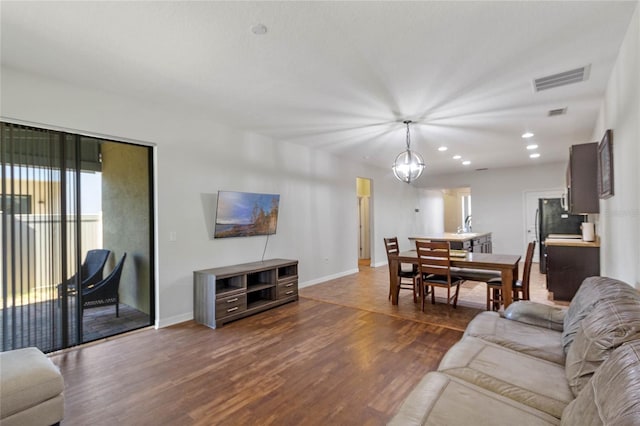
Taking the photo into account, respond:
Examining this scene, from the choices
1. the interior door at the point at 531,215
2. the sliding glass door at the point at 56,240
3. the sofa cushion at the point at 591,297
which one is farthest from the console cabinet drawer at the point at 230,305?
the interior door at the point at 531,215

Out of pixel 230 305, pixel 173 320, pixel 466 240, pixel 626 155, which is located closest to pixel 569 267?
pixel 466 240

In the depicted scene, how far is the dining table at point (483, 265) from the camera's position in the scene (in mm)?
3664

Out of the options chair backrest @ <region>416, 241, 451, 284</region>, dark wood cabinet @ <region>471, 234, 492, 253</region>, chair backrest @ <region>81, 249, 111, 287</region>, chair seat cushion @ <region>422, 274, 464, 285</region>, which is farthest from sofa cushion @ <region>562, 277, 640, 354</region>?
chair backrest @ <region>81, 249, 111, 287</region>

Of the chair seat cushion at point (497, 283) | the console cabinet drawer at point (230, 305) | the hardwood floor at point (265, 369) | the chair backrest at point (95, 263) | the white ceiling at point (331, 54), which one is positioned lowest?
the hardwood floor at point (265, 369)

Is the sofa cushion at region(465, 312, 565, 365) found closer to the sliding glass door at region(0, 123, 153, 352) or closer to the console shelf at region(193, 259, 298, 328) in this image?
the console shelf at region(193, 259, 298, 328)

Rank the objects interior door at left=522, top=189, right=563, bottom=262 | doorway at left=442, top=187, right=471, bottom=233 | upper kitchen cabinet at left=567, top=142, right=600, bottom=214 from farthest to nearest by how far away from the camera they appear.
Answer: doorway at left=442, top=187, right=471, bottom=233, interior door at left=522, top=189, right=563, bottom=262, upper kitchen cabinet at left=567, top=142, right=600, bottom=214

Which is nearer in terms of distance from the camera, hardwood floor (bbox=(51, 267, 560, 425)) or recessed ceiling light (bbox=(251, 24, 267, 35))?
hardwood floor (bbox=(51, 267, 560, 425))

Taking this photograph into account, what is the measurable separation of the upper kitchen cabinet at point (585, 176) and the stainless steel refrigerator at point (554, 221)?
3.78 metres

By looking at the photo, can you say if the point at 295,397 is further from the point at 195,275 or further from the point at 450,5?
the point at 450,5

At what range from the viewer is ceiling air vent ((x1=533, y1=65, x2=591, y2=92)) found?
9.59 feet

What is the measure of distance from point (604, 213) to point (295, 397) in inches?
159

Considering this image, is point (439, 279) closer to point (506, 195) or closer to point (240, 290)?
point (240, 290)

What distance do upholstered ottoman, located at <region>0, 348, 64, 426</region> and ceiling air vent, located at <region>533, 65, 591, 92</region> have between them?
4.58 metres

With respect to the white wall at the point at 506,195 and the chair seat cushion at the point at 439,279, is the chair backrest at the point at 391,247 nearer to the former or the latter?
the chair seat cushion at the point at 439,279
